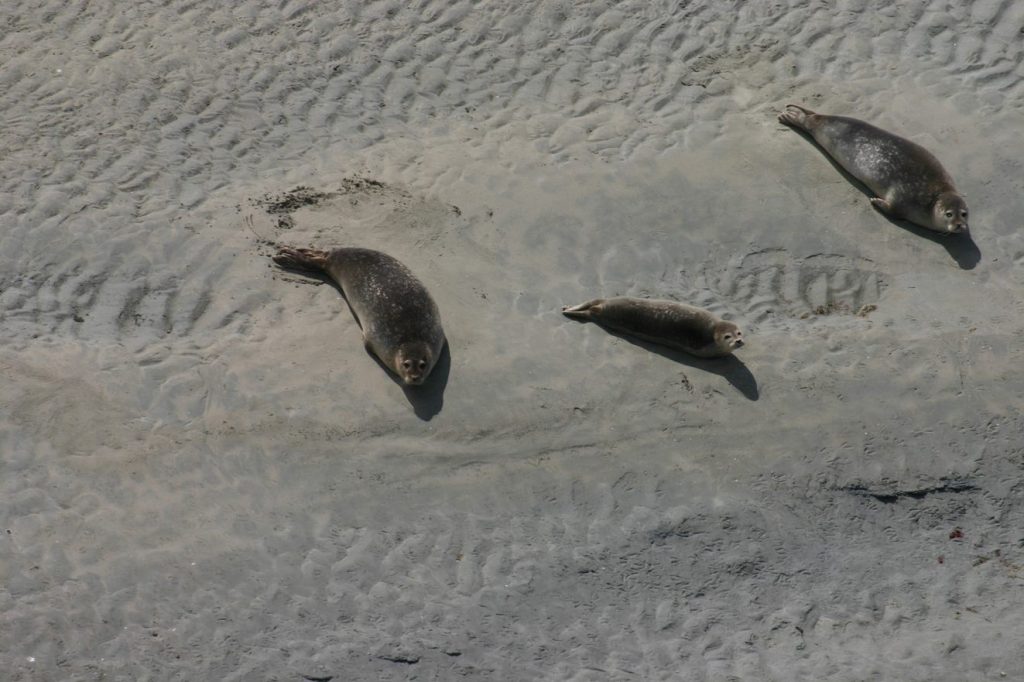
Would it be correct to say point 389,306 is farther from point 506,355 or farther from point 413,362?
point 506,355

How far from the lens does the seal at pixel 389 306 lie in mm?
7477

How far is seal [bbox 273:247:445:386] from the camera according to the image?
7.48 metres

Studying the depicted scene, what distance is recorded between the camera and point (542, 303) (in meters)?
8.16

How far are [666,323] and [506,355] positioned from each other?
3.81 feet

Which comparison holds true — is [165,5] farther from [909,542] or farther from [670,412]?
[909,542]

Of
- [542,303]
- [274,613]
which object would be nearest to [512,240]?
[542,303]

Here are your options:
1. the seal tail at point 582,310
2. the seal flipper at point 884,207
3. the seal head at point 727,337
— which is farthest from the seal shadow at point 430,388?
the seal flipper at point 884,207

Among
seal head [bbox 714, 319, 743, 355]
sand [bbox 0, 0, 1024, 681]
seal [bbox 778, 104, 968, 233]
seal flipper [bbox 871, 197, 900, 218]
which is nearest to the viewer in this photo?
sand [bbox 0, 0, 1024, 681]

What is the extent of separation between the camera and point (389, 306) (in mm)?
7648

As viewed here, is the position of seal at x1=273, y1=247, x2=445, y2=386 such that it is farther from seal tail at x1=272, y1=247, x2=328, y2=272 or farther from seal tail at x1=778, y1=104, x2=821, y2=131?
seal tail at x1=778, y1=104, x2=821, y2=131

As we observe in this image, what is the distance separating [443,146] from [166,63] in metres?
2.66

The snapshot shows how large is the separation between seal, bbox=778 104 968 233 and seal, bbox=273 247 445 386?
12.6 feet

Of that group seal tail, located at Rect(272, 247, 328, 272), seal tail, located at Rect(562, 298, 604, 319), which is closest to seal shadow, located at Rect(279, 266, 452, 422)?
seal tail, located at Rect(272, 247, 328, 272)

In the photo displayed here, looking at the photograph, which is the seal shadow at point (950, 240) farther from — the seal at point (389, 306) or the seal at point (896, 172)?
the seal at point (389, 306)
